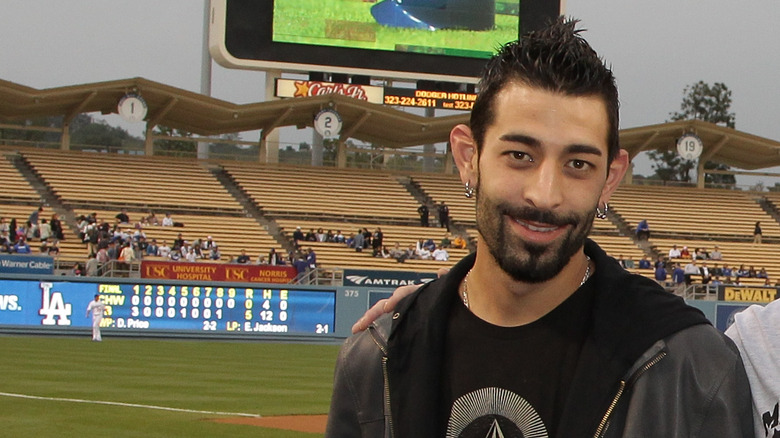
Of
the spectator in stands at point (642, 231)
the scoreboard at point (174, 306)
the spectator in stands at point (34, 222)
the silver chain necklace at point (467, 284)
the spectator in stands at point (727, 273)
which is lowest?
the scoreboard at point (174, 306)

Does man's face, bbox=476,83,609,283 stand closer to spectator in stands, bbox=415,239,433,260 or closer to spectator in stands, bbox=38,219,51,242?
spectator in stands, bbox=38,219,51,242

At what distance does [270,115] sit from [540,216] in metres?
42.4

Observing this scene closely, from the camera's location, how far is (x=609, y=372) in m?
2.77

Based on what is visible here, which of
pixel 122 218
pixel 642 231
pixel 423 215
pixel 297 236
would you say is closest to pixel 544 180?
pixel 122 218

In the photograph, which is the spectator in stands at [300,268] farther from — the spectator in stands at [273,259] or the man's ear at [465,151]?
the man's ear at [465,151]

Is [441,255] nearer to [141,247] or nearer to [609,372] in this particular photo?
[141,247]

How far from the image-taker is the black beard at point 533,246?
9.34 feet

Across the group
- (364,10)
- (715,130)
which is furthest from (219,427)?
(715,130)

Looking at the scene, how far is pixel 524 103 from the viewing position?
2.90 m

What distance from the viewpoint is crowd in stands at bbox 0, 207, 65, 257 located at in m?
32.0

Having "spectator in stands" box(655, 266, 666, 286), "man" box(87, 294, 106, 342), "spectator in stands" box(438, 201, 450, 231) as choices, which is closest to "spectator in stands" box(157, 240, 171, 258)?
"man" box(87, 294, 106, 342)

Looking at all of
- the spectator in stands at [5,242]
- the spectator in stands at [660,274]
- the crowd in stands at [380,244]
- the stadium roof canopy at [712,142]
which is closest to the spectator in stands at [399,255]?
the crowd in stands at [380,244]

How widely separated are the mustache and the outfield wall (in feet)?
86.6

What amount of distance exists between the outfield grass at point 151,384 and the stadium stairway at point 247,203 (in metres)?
13.0
